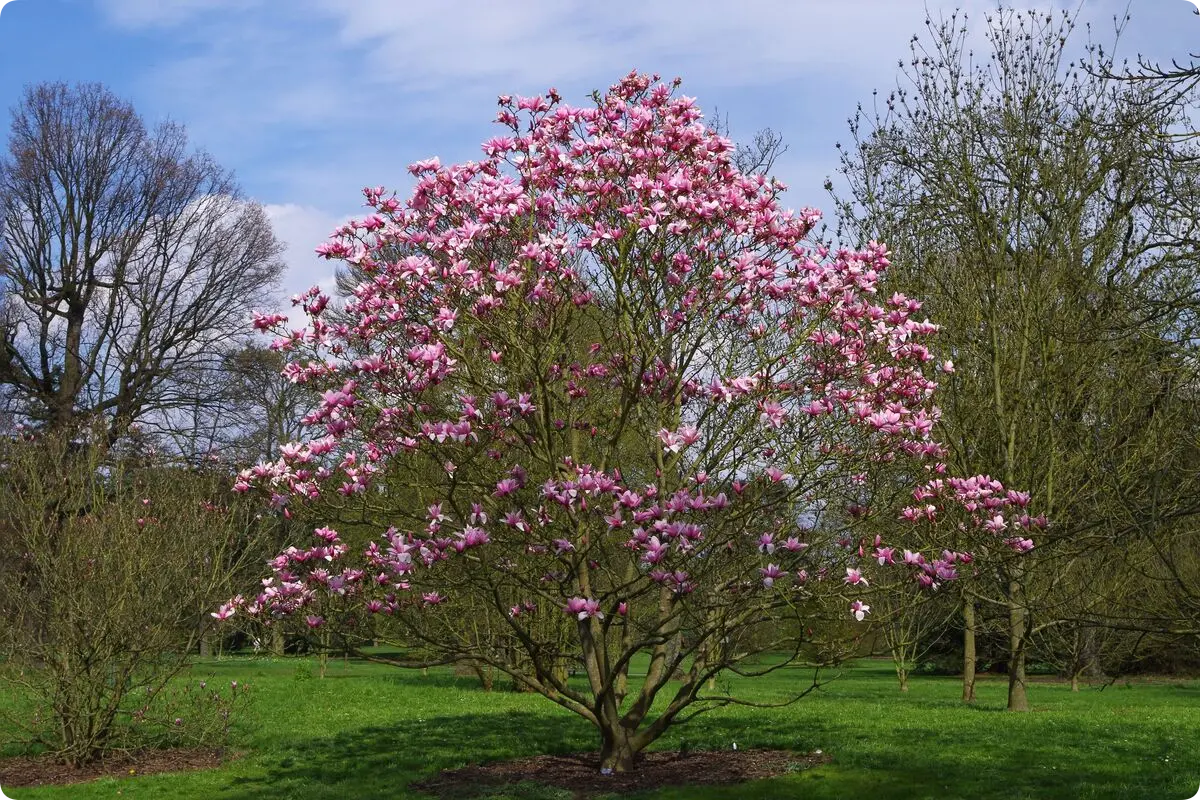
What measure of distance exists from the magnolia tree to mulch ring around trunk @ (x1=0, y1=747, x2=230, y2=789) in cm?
399

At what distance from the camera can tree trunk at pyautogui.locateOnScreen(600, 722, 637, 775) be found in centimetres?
1079

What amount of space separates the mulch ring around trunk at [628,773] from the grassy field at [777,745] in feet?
1.02

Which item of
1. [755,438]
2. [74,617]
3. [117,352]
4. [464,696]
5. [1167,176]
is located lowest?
[464,696]

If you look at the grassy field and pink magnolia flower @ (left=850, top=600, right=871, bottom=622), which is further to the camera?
the grassy field

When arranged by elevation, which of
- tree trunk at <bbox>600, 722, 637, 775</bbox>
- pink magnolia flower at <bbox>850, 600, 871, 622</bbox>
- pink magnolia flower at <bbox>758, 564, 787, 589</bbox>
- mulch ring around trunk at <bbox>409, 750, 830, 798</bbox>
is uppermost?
pink magnolia flower at <bbox>758, 564, 787, 589</bbox>

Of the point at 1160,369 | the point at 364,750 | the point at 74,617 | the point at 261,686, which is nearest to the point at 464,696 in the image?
the point at 261,686

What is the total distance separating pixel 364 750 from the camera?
1321 cm

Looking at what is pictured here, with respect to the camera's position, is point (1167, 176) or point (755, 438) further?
point (755, 438)

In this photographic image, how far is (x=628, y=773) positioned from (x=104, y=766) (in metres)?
6.56

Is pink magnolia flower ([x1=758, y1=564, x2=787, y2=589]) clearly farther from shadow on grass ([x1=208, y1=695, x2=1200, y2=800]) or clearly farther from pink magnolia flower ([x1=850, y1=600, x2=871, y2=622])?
shadow on grass ([x1=208, y1=695, x2=1200, y2=800])

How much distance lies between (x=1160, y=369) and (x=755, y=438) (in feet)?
11.3

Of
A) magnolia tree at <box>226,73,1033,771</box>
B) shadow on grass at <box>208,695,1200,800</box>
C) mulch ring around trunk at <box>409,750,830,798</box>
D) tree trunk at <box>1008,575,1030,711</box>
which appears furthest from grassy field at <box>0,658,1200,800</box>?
magnolia tree at <box>226,73,1033,771</box>

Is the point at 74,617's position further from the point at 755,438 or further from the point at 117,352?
the point at 117,352

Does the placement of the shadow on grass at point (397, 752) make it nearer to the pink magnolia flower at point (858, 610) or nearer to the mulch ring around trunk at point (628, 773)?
the mulch ring around trunk at point (628, 773)
